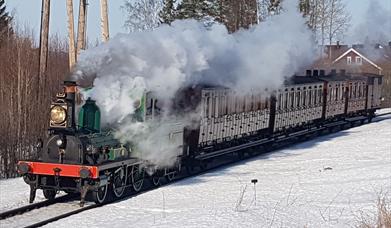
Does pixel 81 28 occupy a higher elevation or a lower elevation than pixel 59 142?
higher

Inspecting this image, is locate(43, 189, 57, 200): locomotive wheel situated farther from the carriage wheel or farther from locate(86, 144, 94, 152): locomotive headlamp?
the carriage wheel

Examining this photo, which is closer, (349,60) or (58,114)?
(58,114)

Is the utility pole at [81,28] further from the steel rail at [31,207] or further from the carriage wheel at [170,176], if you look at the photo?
the steel rail at [31,207]

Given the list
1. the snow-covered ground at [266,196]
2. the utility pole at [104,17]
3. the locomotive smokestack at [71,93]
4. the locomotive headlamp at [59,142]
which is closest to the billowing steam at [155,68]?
the locomotive smokestack at [71,93]

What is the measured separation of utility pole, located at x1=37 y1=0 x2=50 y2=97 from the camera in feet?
71.4

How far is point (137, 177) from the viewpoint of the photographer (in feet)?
49.9

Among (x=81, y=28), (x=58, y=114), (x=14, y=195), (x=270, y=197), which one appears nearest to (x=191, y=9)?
(x=81, y=28)

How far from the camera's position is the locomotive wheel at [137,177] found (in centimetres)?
1503

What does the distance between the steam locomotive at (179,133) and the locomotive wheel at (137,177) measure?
2 centimetres

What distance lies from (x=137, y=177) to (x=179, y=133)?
1.74m

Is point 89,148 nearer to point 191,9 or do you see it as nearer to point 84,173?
point 84,173

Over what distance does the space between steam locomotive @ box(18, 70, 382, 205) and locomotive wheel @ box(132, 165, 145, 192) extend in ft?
0.07

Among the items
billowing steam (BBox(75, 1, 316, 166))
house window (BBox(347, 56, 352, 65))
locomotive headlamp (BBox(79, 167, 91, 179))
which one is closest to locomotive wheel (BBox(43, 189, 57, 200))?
locomotive headlamp (BBox(79, 167, 91, 179))

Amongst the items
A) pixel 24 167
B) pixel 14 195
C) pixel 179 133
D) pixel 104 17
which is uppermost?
pixel 104 17
